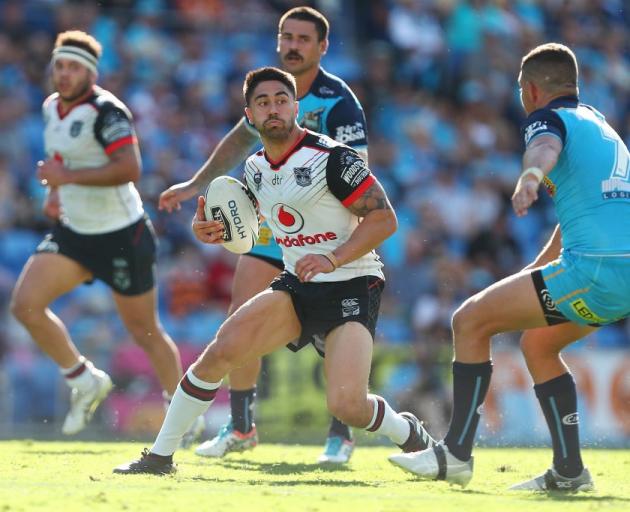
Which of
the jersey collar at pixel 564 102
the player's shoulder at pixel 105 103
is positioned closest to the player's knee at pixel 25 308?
the player's shoulder at pixel 105 103

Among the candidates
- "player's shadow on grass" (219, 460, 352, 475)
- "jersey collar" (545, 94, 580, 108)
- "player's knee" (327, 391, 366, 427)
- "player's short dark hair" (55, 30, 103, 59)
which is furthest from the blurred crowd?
"jersey collar" (545, 94, 580, 108)

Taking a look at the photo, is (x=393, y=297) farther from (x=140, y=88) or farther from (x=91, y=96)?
(x=91, y=96)

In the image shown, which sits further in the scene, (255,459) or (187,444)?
(187,444)

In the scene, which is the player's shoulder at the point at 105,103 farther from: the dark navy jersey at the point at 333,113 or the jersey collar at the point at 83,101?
the dark navy jersey at the point at 333,113

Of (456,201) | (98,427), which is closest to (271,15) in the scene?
(456,201)

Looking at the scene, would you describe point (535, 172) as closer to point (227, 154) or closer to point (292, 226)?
point (292, 226)

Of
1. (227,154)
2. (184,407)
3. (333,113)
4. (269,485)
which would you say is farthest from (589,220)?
(227,154)

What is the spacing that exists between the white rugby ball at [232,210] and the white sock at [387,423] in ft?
4.02

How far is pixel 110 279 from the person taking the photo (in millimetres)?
9953

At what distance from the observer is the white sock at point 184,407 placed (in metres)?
7.21

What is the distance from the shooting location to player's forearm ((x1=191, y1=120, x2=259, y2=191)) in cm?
884

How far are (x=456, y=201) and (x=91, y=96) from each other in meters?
8.46

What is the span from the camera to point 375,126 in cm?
1877

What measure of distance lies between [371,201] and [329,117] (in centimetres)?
194
